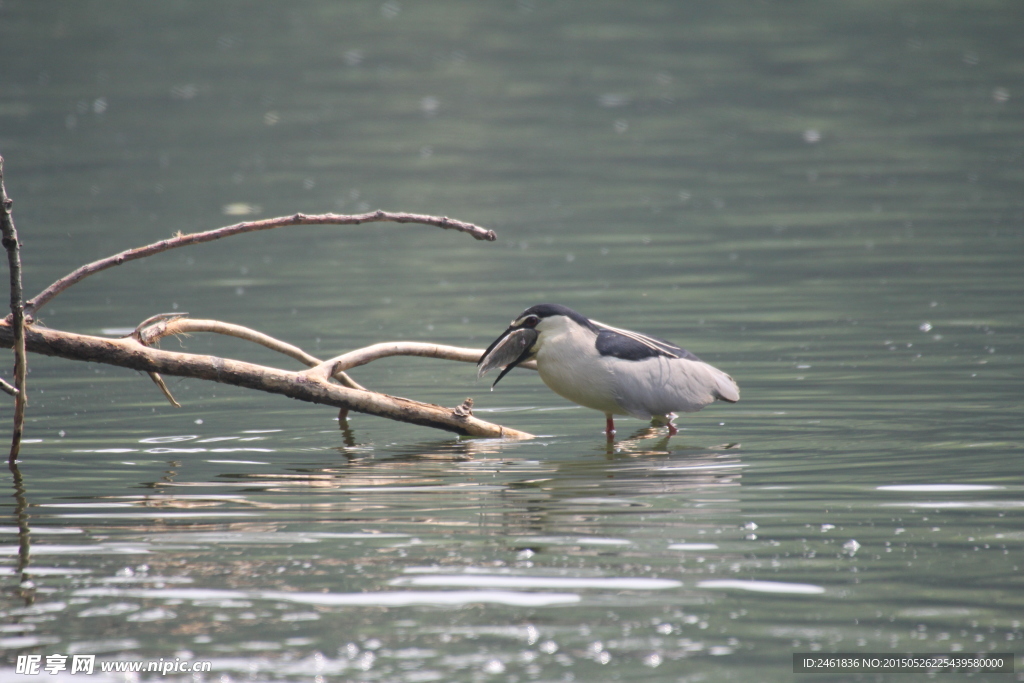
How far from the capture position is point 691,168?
22328 millimetres

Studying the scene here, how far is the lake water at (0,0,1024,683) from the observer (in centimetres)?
485

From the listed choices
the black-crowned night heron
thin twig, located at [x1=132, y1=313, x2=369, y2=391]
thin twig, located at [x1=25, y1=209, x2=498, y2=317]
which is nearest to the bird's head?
the black-crowned night heron

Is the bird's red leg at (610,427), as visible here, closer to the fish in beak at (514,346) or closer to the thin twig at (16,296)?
the fish in beak at (514,346)

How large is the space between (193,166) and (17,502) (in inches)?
699

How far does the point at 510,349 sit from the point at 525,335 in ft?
0.46

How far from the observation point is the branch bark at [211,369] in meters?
7.18

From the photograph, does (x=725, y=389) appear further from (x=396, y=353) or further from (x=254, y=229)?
(x=254, y=229)

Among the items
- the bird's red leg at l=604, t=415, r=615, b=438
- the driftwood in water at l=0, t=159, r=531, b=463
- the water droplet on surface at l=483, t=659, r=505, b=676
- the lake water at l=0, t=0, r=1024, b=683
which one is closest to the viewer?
the water droplet on surface at l=483, t=659, r=505, b=676

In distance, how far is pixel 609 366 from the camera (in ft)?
25.8

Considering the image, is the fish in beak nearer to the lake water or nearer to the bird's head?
the bird's head

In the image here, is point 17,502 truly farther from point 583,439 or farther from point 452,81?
point 452,81

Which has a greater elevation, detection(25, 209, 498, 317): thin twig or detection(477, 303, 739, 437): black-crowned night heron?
detection(25, 209, 498, 317): thin twig

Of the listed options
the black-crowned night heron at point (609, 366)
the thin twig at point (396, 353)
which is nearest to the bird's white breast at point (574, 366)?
the black-crowned night heron at point (609, 366)

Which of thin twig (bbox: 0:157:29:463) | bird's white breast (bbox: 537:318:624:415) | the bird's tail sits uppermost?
thin twig (bbox: 0:157:29:463)
